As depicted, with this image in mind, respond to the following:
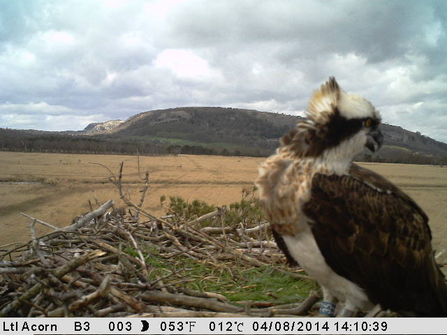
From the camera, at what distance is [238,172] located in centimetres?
3338

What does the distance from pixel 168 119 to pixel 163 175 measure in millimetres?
86521

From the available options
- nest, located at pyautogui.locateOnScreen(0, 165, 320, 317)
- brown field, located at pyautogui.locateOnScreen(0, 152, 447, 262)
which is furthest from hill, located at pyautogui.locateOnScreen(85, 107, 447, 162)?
nest, located at pyautogui.locateOnScreen(0, 165, 320, 317)

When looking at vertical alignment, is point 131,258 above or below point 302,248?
below

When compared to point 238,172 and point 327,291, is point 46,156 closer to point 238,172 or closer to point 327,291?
point 238,172

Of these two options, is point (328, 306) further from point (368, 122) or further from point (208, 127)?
point (208, 127)

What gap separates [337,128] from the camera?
2.30 metres

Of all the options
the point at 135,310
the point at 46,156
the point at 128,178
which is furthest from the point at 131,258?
the point at 46,156

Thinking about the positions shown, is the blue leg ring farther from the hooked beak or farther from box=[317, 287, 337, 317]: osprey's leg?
the hooked beak

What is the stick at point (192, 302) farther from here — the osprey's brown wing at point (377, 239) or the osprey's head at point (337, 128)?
the osprey's head at point (337, 128)

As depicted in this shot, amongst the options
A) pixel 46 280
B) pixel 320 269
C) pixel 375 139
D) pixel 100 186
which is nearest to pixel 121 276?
pixel 46 280

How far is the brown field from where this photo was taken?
49.9ft

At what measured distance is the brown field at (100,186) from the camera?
15219mm

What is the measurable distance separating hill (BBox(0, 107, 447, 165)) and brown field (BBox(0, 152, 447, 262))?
9.28ft

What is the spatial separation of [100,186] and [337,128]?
22452 mm
